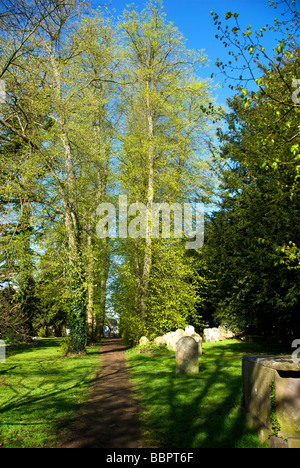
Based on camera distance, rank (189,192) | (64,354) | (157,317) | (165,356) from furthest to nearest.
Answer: (189,192) → (157,317) → (64,354) → (165,356)

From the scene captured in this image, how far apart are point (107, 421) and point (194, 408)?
1624 millimetres

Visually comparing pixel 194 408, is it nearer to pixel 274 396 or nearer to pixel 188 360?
pixel 274 396

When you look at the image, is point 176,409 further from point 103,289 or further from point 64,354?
point 103,289

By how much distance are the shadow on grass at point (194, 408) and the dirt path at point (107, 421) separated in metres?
0.27

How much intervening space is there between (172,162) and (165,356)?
10965 millimetres

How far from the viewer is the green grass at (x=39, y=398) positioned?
5.45 metres

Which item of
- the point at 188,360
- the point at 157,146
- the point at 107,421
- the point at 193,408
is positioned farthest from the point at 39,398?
the point at 157,146

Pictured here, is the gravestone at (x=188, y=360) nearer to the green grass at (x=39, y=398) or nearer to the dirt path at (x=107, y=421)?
the dirt path at (x=107, y=421)

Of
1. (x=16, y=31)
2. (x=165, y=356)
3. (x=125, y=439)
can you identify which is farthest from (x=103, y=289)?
(x=125, y=439)

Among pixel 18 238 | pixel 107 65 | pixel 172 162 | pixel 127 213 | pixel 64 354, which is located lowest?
pixel 64 354

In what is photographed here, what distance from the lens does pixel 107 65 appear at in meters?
19.8

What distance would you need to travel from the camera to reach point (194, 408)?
6.45 m

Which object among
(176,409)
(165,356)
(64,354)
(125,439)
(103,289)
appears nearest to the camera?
(125,439)

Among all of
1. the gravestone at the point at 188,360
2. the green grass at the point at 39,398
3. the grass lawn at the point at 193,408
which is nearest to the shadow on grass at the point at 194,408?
the grass lawn at the point at 193,408
